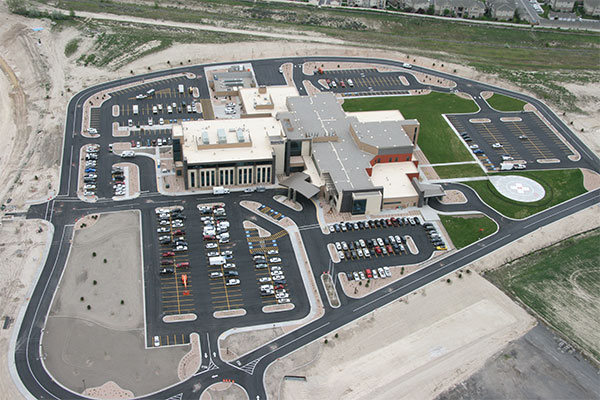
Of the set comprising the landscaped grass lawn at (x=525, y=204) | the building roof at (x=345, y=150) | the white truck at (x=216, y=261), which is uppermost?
the building roof at (x=345, y=150)

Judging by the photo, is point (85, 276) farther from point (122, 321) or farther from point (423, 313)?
point (423, 313)

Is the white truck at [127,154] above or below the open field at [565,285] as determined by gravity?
above

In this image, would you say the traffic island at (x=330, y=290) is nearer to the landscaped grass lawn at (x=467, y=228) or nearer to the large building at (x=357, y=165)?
the large building at (x=357, y=165)

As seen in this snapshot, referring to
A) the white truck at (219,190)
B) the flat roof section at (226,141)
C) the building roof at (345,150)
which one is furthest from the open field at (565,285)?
the white truck at (219,190)

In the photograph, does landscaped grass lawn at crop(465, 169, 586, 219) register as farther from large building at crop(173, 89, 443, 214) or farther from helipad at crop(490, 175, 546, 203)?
large building at crop(173, 89, 443, 214)

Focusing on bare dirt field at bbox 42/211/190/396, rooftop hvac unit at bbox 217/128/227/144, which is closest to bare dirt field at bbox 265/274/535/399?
bare dirt field at bbox 42/211/190/396

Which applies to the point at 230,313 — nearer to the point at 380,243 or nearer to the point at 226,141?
the point at 380,243

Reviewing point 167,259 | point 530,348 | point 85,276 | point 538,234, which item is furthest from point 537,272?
point 85,276
